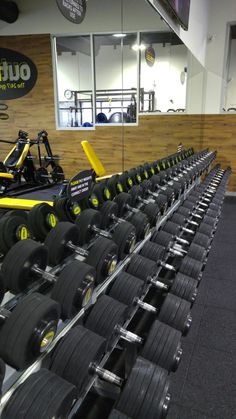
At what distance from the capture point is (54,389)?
2.23ft

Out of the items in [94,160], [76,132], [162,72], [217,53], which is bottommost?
[94,160]

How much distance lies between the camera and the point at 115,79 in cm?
377

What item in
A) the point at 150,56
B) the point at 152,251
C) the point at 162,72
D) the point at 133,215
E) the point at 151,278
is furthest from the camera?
the point at 162,72

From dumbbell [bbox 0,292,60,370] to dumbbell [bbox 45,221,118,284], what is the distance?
1.06ft

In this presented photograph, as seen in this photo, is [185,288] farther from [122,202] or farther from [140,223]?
[122,202]

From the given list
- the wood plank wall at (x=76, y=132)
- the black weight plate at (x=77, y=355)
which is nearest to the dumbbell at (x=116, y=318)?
the black weight plate at (x=77, y=355)

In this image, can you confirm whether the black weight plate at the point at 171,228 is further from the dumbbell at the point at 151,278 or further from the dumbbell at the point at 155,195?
the dumbbell at the point at 151,278

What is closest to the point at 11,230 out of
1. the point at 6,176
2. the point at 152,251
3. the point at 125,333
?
the point at 125,333

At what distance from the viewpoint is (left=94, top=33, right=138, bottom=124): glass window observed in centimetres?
293

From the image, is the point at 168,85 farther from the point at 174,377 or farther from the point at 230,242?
the point at 174,377

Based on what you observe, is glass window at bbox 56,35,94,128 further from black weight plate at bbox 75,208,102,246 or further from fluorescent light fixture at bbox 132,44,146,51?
black weight plate at bbox 75,208,102,246

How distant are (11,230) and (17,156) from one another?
3.10 metres

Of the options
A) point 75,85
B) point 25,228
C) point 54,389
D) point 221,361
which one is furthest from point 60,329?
point 75,85

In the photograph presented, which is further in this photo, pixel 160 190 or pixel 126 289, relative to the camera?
pixel 160 190
